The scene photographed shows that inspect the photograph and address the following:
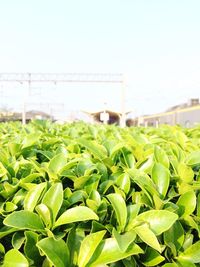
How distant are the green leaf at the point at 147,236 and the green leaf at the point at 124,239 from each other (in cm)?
2

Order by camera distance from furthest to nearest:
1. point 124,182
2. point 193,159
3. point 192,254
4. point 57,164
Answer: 1. point 193,159
2. point 57,164
3. point 124,182
4. point 192,254

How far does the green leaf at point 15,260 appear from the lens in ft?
3.15

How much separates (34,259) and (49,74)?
29.1 metres

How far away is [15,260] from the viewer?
97 centimetres

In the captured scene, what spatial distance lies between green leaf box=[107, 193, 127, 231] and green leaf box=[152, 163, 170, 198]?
218mm

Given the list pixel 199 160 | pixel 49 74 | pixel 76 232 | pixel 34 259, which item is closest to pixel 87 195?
pixel 76 232

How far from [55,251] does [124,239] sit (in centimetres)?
18

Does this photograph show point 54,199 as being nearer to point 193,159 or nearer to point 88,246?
point 88,246

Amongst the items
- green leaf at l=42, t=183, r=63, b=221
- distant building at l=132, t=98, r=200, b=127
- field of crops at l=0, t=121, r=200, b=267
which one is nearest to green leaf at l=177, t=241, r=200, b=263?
field of crops at l=0, t=121, r=200, b=267

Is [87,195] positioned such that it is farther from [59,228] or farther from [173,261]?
[173,261]

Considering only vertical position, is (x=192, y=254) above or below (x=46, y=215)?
below

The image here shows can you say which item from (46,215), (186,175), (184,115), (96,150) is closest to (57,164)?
(96,150)

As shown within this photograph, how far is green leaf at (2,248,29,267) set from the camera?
0.96 meters

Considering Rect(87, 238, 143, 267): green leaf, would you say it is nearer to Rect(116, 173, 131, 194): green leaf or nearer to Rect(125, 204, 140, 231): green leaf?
Rect(125, 204, 140, 231): green leaf
